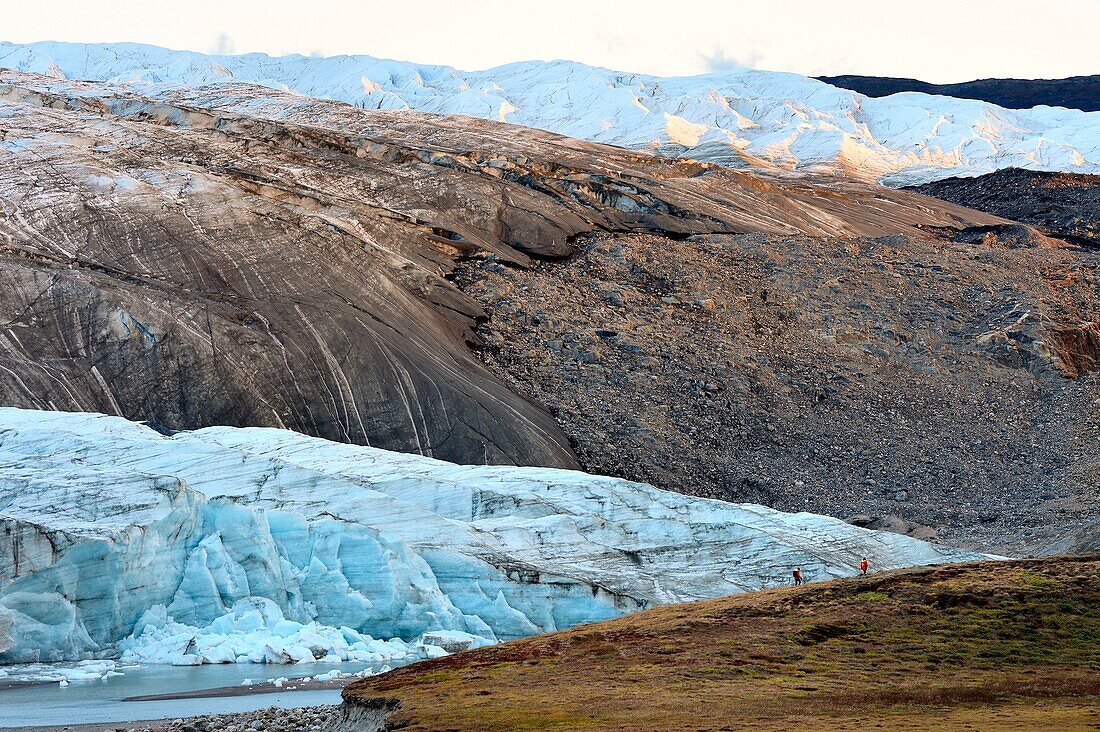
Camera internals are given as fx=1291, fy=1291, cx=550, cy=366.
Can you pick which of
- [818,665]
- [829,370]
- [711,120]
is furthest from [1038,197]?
[818,665]

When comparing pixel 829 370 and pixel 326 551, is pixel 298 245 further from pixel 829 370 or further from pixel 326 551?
pixel 326 551

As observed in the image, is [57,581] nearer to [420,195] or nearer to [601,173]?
[420,195]

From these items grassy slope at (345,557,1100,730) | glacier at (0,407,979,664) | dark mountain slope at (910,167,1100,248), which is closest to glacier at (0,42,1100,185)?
dark mountain slope at (910,167,1100,248)

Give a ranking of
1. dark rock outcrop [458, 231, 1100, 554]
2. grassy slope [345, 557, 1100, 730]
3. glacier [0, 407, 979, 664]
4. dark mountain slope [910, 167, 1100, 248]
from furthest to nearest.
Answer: dark mountain slope [910, 167, 1100, 248] → dark rock outcrop [458, 231, 1100, 554] → glacier [0, 407, 979, 664] → grassy slope [345, 557, 1100, 730]

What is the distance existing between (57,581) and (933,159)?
523 ft

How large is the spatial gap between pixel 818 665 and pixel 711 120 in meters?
170

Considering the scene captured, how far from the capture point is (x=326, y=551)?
123 feet

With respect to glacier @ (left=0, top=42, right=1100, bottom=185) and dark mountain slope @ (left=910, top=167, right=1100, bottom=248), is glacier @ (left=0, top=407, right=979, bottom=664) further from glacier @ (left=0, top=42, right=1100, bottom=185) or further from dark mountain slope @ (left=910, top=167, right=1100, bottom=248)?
glacier @ (left=0, top=42, right=1100, bottom=185)

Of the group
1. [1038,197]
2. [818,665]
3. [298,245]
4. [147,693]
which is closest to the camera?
[818,665]

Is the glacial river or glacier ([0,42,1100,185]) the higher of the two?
glacier ([0,42,1100,185])

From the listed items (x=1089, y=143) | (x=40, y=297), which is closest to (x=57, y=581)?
(x=40, y=297)

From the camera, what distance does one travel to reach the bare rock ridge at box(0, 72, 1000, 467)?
195 ft

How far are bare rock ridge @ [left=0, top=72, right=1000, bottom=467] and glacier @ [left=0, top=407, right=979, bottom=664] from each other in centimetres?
1491

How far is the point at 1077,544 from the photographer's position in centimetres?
4841
